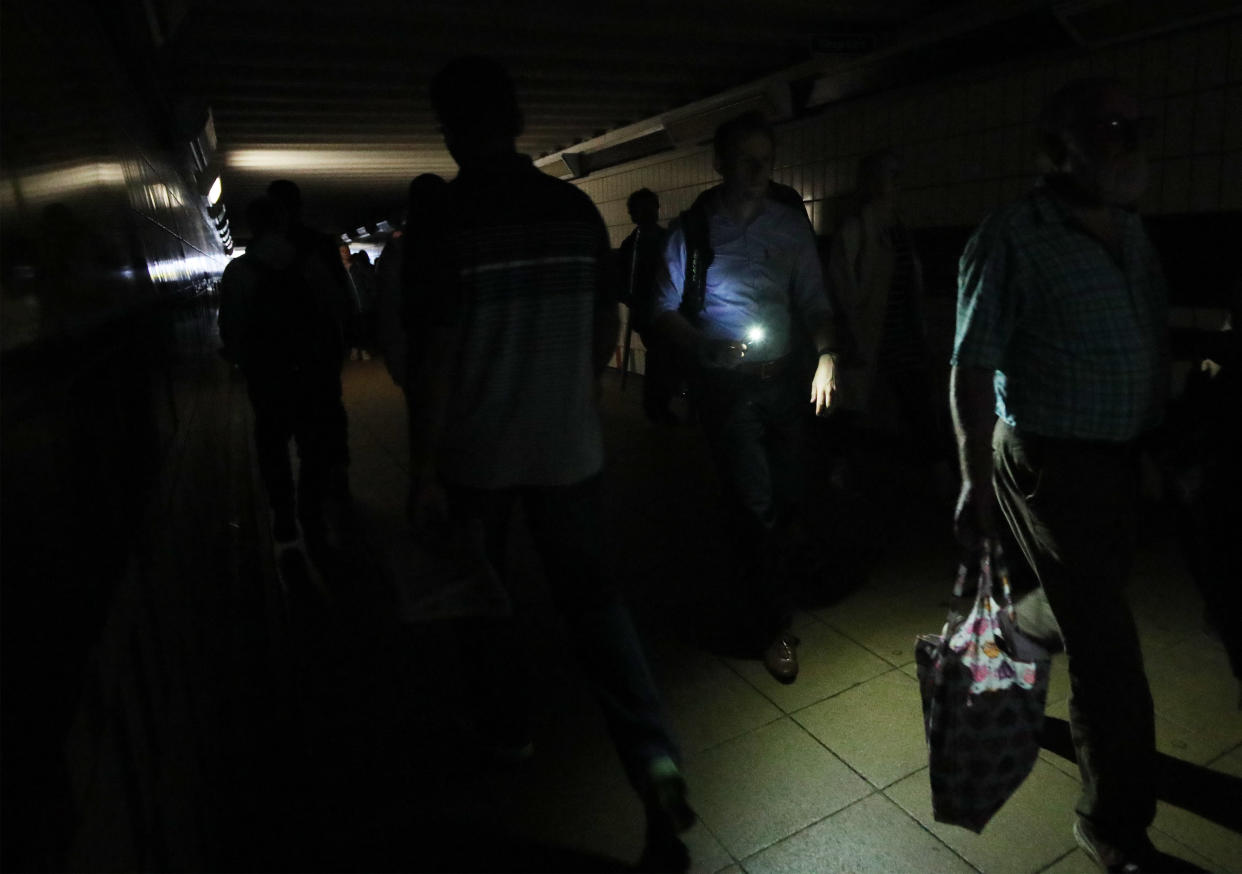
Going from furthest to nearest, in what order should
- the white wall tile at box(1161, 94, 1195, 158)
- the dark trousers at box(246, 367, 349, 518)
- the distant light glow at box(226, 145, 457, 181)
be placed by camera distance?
the distant light glow at box(226, 145, 457, 181) → the white wall tile at box(1161, 94, 1195, 158) → the dark trousers at box(246, 367, 349, 518)

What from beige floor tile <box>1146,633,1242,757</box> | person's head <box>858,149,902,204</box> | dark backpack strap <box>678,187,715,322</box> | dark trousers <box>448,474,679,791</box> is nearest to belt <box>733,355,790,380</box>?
dark backpack strap <box>678,187,715,322</box>

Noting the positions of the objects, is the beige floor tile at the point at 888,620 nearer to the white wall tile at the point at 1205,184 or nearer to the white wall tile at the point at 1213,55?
the white wall tile at the point at 1205,184

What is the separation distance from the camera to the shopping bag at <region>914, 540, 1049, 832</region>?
79.1 inches

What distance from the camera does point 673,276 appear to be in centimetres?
309

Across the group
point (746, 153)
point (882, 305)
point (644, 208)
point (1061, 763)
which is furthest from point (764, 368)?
point (644, 208)

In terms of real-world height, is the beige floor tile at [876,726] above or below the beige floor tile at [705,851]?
below

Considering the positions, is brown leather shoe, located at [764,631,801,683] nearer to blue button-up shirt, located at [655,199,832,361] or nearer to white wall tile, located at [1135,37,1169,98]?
blue button-up shirt, located at [655,199,832,361]

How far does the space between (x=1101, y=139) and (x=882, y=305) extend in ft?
9.98

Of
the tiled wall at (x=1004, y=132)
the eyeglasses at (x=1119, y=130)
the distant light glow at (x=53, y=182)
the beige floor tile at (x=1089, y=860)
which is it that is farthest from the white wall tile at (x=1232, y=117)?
the distant light glow at (x=53, y=182)

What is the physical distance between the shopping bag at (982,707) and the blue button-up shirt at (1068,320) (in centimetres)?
42

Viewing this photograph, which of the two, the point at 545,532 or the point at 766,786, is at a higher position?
the point at 545,532

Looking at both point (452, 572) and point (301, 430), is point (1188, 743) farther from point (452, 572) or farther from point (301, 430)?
point (301, 430)

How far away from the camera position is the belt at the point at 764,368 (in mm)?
2984

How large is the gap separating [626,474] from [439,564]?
3863 millimetres
